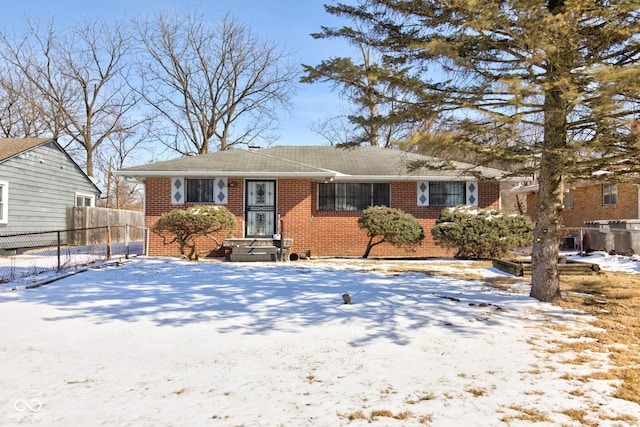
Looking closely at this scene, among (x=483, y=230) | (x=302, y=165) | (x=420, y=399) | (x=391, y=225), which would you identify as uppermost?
(x=302, y=165)

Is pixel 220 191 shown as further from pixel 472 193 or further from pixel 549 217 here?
pixel 549 217

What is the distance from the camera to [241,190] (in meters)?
13.6

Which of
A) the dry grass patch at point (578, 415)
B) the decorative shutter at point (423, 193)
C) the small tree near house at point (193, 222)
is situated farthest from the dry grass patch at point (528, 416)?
the decorative shutter at point (423, 193)

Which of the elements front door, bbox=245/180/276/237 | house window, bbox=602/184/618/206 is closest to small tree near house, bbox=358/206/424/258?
front door, bbox=245/180/276/237

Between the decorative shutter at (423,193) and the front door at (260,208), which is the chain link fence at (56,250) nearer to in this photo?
the front door at (260,208)

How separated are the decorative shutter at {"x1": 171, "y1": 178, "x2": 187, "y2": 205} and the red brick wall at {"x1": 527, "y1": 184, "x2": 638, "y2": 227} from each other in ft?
46.8

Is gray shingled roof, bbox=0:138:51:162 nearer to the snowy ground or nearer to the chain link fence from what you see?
the chain link fence

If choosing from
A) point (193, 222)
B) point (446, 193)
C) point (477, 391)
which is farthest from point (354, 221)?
point (477, 391)

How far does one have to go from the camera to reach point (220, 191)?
13.5 meters

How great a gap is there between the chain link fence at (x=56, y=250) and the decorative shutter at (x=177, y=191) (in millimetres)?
1329

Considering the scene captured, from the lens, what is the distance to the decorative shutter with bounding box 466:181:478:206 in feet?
47.5

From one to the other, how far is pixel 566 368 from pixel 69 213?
19.3m

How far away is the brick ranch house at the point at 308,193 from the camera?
13.4 m

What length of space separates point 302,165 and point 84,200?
485 inches
